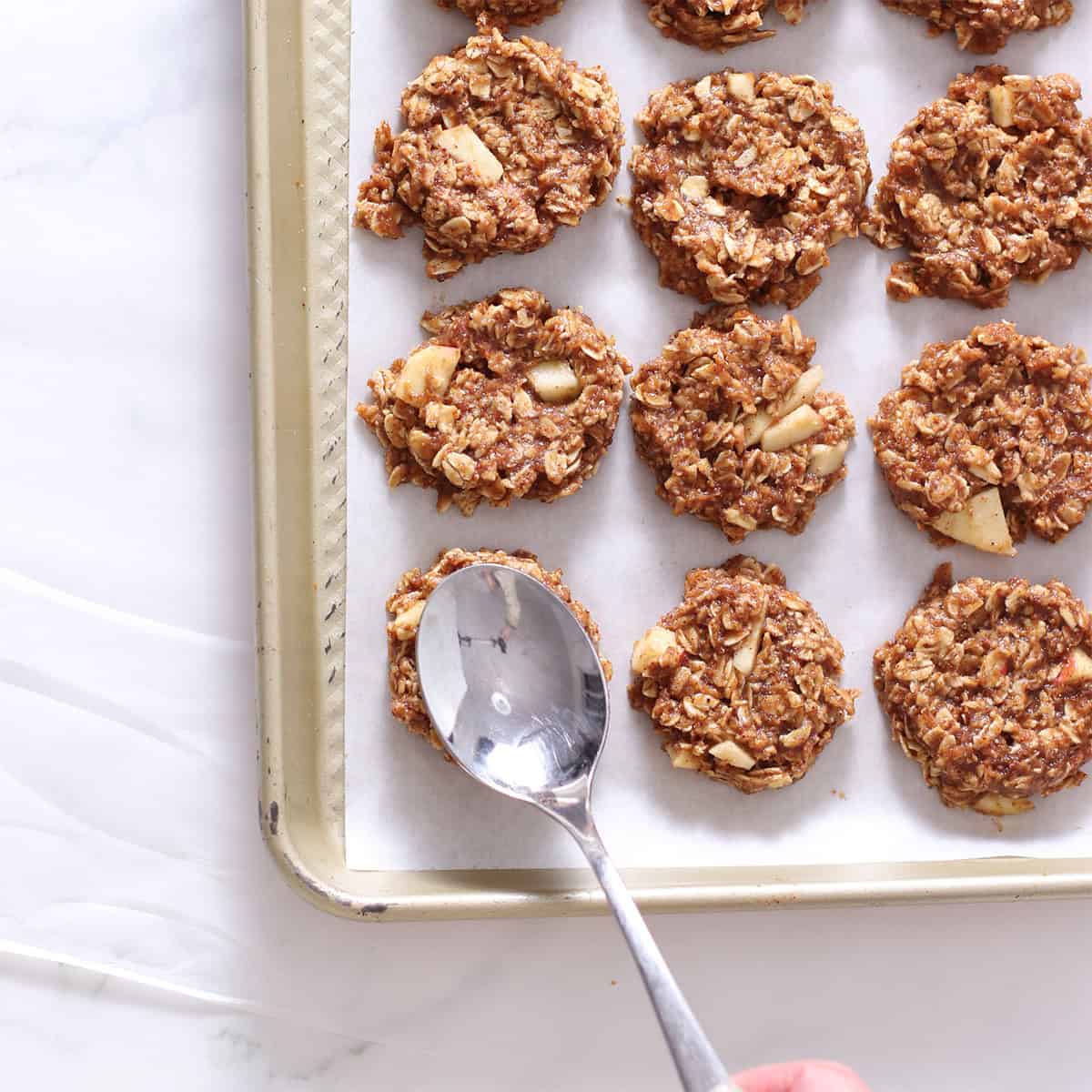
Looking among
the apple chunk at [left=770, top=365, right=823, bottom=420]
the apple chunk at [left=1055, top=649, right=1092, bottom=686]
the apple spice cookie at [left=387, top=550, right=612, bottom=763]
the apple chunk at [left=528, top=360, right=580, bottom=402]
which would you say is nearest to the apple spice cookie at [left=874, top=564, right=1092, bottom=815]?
the apple chunk at [left=1055, top=649, right=1092, bottom=686]

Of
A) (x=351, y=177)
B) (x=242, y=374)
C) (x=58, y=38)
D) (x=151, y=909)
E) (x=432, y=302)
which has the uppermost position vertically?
(x=58, y=38)

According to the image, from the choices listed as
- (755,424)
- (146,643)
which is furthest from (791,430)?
(146,643)

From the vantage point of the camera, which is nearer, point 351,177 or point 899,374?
point 351,177

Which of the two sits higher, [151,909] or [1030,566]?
[1030,566]

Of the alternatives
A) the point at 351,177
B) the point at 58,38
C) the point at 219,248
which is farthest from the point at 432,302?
the point at 58,38

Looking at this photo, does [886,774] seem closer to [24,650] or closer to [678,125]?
[678,125]

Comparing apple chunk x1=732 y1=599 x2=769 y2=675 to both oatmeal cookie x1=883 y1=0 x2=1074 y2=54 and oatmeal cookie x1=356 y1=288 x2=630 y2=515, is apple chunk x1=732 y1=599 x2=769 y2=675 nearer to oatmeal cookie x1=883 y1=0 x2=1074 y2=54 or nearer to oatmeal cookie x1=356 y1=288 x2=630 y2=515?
oatmeal cookie x1=356 y1=288 x2=630 y2=515

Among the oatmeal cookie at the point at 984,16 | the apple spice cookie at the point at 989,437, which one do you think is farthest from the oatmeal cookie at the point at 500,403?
the oatmeal cookie at the point at 984,16
